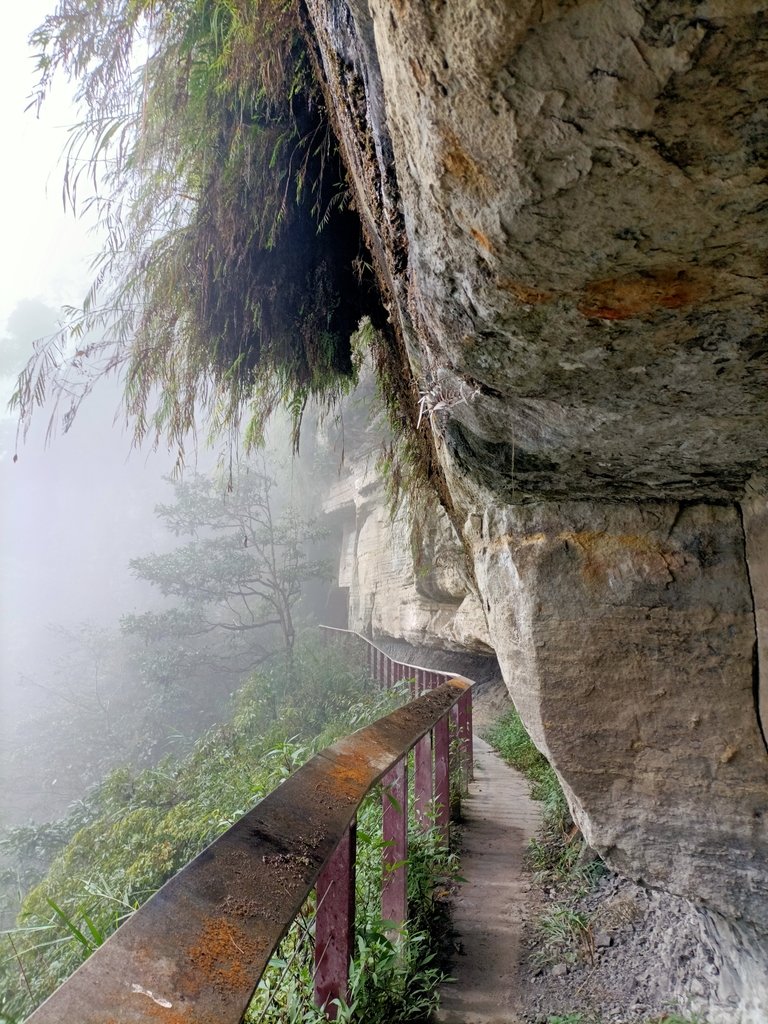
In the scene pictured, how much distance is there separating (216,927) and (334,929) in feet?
3.08

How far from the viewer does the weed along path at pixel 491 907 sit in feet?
8.30

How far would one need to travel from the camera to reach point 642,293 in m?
1.10

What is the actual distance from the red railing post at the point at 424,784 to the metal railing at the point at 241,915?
44.7 inches

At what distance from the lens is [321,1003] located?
1.64 meters

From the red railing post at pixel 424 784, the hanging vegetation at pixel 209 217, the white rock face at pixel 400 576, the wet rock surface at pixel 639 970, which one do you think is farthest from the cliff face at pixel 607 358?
the white rock face at pixel 400 576

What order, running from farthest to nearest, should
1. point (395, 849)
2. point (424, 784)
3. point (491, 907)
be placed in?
point (424, 784) < point (491, 907) < point (395, 849)

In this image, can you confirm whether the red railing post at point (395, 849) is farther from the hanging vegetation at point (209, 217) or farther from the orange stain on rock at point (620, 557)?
the hanging vegetation at point (209, 217)

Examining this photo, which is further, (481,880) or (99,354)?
(481,880)

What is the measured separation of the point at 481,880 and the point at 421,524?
95.4 inches

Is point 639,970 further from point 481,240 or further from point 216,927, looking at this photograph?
point 481,240

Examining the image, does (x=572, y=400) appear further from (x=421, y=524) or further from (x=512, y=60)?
(x=421, y=524)

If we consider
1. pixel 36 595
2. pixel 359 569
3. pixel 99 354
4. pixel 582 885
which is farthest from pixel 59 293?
pixel 582 885

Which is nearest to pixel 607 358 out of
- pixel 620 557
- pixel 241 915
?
pixel 620 557

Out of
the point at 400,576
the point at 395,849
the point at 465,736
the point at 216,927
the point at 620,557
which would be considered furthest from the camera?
the point at 400,576
